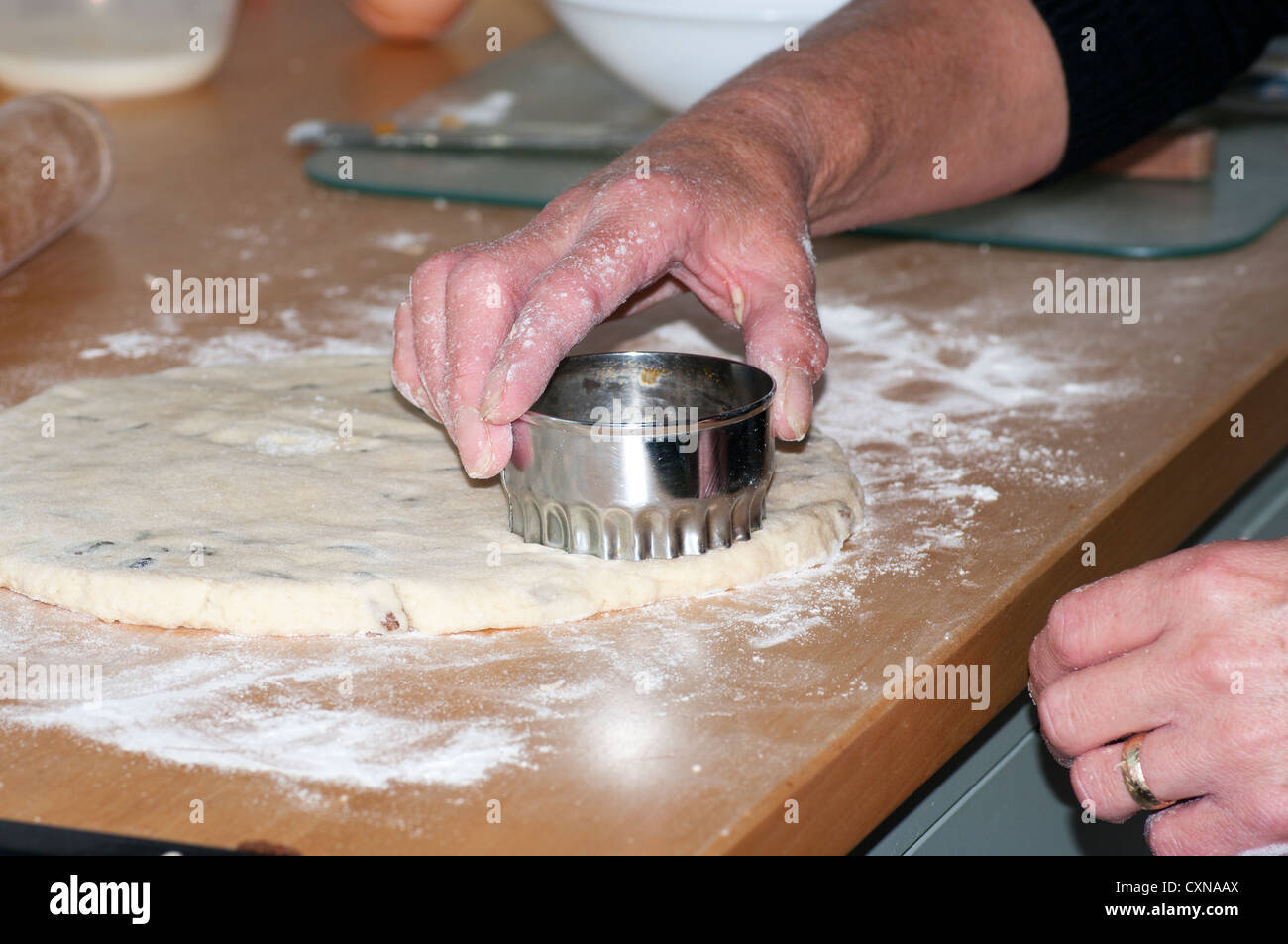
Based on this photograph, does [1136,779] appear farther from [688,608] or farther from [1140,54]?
[1140,54]

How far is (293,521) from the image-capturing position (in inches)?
43.4

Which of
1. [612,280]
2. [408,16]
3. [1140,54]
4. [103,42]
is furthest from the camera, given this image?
[408,16]

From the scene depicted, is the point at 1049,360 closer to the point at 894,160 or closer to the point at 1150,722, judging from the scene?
the point at 894,160

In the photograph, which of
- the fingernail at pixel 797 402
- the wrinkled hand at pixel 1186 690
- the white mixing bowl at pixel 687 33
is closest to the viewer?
the wrinkled hand at pixel 1186 690

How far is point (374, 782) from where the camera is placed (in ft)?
2.69

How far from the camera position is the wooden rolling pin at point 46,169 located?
161cm

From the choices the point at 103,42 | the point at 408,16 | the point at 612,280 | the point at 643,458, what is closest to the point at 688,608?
the point at 643,458

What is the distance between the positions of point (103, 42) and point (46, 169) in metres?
0.72

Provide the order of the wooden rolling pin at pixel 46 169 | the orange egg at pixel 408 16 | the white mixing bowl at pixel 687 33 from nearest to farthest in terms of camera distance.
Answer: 1. the wooden rolling pin at pixel 46 169
2. the white mixing bowl at pixel 687 33
3. the orange egg at pixel 408 16

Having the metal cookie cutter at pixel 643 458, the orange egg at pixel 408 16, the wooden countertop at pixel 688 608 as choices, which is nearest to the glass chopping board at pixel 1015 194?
the wooden countertop at pixel 688 608

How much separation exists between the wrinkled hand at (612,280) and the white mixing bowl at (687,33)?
0.64m

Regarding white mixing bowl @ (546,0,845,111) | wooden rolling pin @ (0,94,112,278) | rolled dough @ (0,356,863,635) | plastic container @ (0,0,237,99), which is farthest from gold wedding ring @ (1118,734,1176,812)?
plastic container @ (0,0,237,99)

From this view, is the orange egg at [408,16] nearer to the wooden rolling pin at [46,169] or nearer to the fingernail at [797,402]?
the wooden rolling pin at [46,169]
